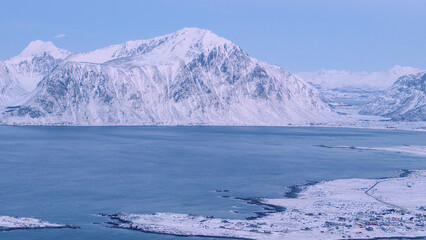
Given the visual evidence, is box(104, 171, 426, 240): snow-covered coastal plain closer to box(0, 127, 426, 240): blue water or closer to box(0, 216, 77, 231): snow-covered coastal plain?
box(0, 127, 426, 240): blue water

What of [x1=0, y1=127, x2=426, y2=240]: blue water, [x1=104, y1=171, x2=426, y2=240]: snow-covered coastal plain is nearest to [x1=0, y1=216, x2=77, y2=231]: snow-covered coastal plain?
[x1=0, y1=127, x2=426, y2=240]: blue water

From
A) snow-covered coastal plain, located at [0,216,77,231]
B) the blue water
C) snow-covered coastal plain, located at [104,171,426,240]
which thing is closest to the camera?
snow-covered coastal plain, located at [104,171,426,240]

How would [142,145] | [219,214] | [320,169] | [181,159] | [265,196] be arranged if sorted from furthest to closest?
[142,145], [181,159], [320,169], [265,196], [219,214]

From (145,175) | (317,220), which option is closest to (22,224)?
(317,220)

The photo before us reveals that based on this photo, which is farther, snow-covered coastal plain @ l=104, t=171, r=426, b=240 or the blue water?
the blue water

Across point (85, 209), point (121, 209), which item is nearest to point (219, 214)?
point (121, 209)

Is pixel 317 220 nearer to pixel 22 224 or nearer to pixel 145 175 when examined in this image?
pixel 22 224

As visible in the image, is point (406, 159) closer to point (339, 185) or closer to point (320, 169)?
point (320, 169)
